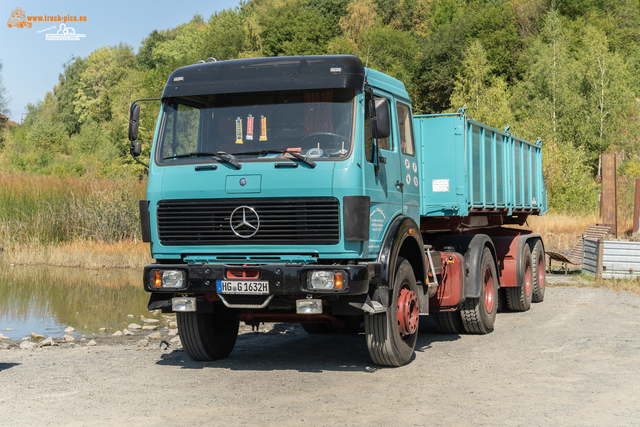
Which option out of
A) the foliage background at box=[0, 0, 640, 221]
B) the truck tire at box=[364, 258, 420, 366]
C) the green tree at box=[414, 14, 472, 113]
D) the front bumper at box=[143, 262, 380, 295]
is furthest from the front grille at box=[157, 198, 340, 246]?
the green tree at box=[414, 14, 472, 113]

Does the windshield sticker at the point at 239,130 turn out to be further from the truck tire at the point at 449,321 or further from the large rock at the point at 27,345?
the large rock at the point at 27,345

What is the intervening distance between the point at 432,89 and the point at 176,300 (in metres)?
59.7

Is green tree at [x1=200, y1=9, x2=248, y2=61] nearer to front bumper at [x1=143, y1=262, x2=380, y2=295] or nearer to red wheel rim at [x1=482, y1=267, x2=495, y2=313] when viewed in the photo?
red wheel rim at [x1=482, y1=267, x2=495, y2=313]

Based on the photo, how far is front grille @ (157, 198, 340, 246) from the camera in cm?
663

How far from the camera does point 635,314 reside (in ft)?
38.3

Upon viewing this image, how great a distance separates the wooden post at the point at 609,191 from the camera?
2106 centimetres

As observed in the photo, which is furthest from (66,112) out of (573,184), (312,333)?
(312,333)

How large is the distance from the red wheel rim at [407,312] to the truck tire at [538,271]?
20.6ft

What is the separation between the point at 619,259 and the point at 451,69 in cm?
4872

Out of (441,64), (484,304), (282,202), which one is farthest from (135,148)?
(441,64)

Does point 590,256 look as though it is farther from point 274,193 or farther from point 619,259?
point 274,193

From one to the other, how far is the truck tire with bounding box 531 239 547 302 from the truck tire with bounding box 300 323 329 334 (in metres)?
4.92

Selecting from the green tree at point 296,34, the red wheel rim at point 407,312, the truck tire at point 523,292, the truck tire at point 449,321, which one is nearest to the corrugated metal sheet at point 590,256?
the truck tire at point 523,292

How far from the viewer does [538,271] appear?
45.1 feet
